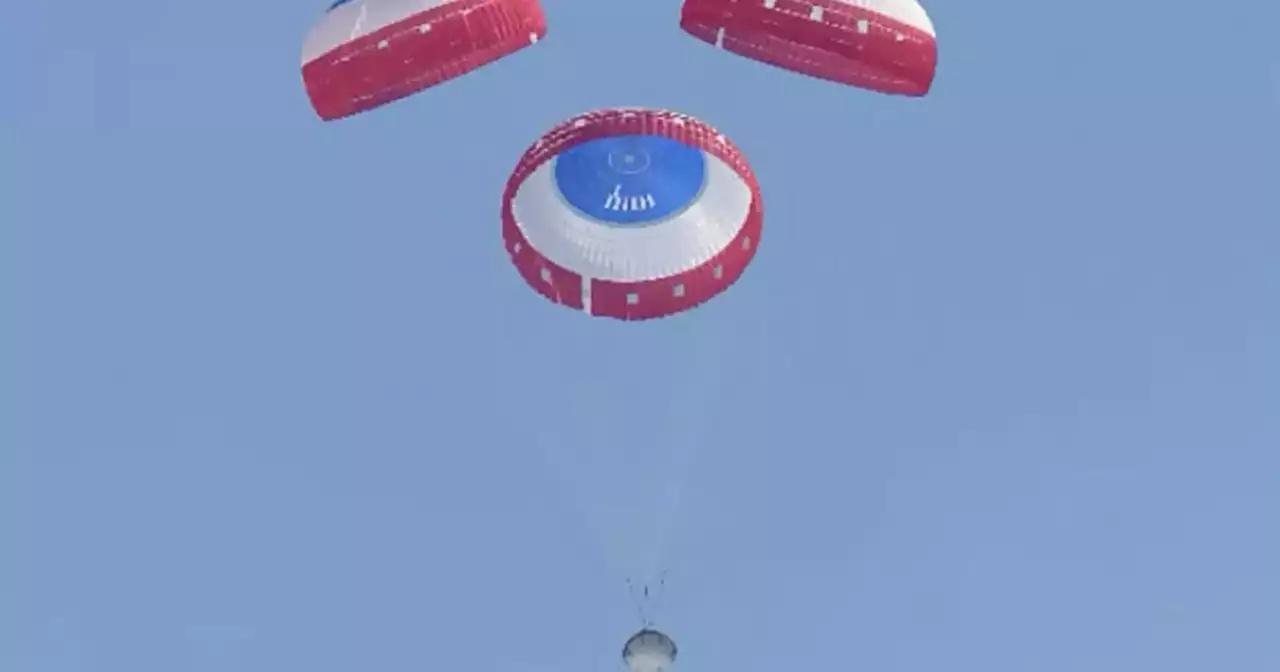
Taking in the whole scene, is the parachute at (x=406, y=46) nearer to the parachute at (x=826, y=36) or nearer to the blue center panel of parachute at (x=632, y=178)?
the blue center panel of parachute at (x=632, y=178)

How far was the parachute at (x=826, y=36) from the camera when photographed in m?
36.6

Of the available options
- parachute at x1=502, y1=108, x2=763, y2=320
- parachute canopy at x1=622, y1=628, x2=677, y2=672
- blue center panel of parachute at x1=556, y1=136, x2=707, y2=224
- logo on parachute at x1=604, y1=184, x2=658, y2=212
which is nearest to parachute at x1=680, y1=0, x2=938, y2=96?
parachute at x1=502, y1=108, x2=763, y2=320

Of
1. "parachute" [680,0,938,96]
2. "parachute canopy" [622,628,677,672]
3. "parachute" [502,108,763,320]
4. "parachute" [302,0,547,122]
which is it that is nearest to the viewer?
"parachute" [302,0,547,122]

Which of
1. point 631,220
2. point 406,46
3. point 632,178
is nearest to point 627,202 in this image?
point 631,220

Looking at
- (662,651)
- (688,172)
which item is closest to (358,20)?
(688,172)

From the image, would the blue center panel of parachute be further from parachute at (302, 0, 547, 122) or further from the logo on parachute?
parachute at (302, 0, 547, 122)

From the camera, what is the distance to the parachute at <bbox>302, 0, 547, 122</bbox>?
36344mm

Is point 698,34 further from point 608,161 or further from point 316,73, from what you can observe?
point 316,73

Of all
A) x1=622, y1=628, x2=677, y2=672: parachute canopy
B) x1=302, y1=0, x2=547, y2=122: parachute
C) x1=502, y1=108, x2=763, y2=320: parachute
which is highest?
x1=302, y1=0, x2=547, y2=122: parachute

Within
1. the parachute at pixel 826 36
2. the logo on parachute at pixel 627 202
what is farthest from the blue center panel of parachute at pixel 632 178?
the parachute at pixel 826 36

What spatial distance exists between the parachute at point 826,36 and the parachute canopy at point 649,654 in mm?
10719

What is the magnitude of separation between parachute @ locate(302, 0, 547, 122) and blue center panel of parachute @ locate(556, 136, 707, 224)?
265cm

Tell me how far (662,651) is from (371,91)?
11408mm

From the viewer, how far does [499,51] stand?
36531 mm
